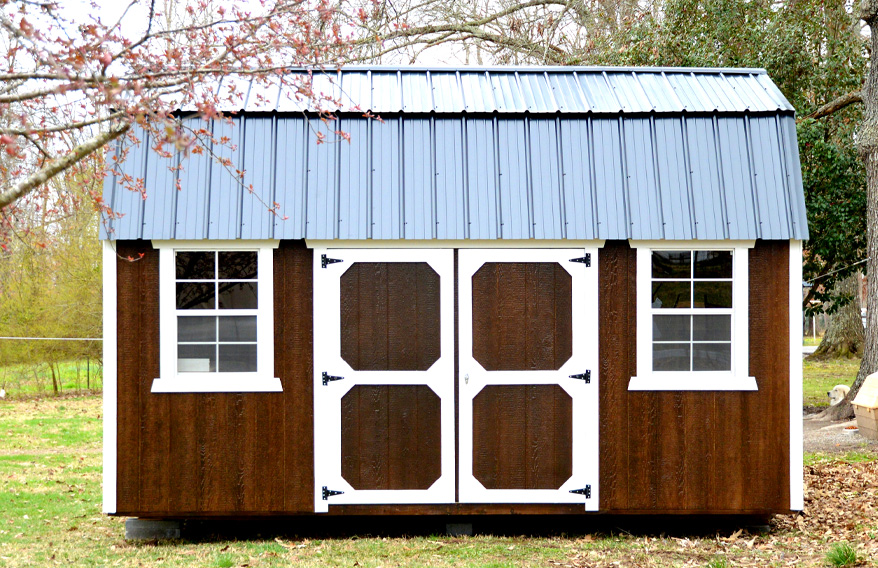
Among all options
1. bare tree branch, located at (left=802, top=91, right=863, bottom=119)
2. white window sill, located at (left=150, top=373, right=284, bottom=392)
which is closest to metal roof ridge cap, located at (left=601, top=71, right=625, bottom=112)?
white window sill, located at (left=150, top=373, right=284, bottom=392)

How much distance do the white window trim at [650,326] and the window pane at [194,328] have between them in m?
3.34

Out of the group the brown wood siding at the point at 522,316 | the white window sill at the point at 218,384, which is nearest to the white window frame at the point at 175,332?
the white window sill at the point at 218,384

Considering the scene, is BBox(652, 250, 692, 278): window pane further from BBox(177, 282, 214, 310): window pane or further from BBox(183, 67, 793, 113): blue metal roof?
BBox(177, 282, 214, 310): window pane

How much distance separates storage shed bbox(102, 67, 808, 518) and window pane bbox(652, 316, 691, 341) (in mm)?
22

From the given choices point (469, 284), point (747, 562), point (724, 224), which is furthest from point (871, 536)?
point (469, 284)

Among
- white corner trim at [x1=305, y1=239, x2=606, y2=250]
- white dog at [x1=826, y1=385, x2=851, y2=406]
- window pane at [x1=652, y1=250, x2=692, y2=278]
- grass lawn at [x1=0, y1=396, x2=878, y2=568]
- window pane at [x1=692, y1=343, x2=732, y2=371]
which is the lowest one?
grass lawn at [x1=0, y1=396, x2=878, y2=568]

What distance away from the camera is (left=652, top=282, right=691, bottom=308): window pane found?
264 inches

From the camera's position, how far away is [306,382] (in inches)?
261

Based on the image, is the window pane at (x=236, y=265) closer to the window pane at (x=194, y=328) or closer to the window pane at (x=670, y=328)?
the window pane at (x=194, y=328)

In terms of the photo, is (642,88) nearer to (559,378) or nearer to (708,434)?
(559,378)

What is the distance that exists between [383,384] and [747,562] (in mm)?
2973

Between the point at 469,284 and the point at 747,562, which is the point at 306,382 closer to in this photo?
the point at 469,284

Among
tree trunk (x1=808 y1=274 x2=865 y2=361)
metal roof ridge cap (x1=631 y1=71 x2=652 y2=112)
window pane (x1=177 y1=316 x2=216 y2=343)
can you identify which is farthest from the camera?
tree trunk (x1=808 y1=274 x2=865 y2=361)

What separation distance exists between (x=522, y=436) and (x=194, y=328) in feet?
8.99
